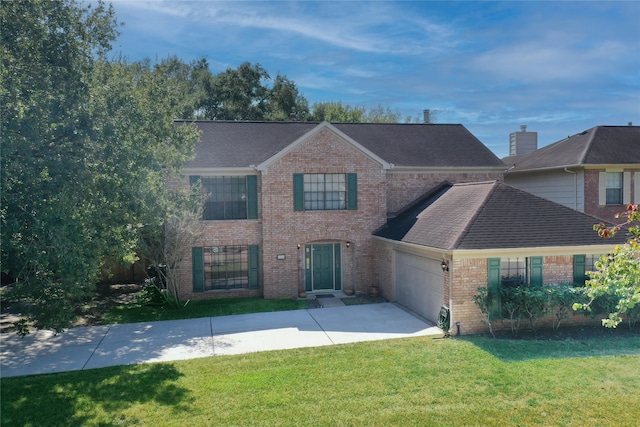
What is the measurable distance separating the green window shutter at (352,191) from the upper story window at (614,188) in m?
10.8

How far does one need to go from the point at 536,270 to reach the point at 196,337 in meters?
9.50

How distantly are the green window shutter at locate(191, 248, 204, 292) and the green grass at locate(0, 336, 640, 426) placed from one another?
655 cm

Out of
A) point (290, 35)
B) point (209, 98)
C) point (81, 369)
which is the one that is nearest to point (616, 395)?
point (81, 369)

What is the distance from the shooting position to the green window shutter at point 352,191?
53.3 ft

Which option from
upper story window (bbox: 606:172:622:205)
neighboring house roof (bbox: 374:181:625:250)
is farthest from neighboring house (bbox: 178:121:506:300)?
upper story window (bbox: 606:172:622:205)

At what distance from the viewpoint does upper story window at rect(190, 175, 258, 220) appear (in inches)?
629

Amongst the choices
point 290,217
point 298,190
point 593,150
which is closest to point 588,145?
point 593,150

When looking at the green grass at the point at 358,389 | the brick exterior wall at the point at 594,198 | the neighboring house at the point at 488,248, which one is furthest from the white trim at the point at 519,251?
the brick exterior wall at the point at 594,198

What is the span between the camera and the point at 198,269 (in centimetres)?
1595

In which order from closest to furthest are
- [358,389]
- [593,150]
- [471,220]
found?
1. [358,389]
2. [471,220]
3. [593,150]

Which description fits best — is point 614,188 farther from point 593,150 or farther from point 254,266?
point 254,266

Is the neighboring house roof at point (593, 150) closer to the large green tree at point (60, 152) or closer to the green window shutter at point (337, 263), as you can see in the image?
the green window shutter at point (337, 263)

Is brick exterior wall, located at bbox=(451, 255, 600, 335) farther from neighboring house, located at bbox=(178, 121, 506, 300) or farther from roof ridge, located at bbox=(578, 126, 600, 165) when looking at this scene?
roof ridge, located at bbox=(578, 126, 600, 165)

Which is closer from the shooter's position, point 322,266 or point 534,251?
point 534,251
